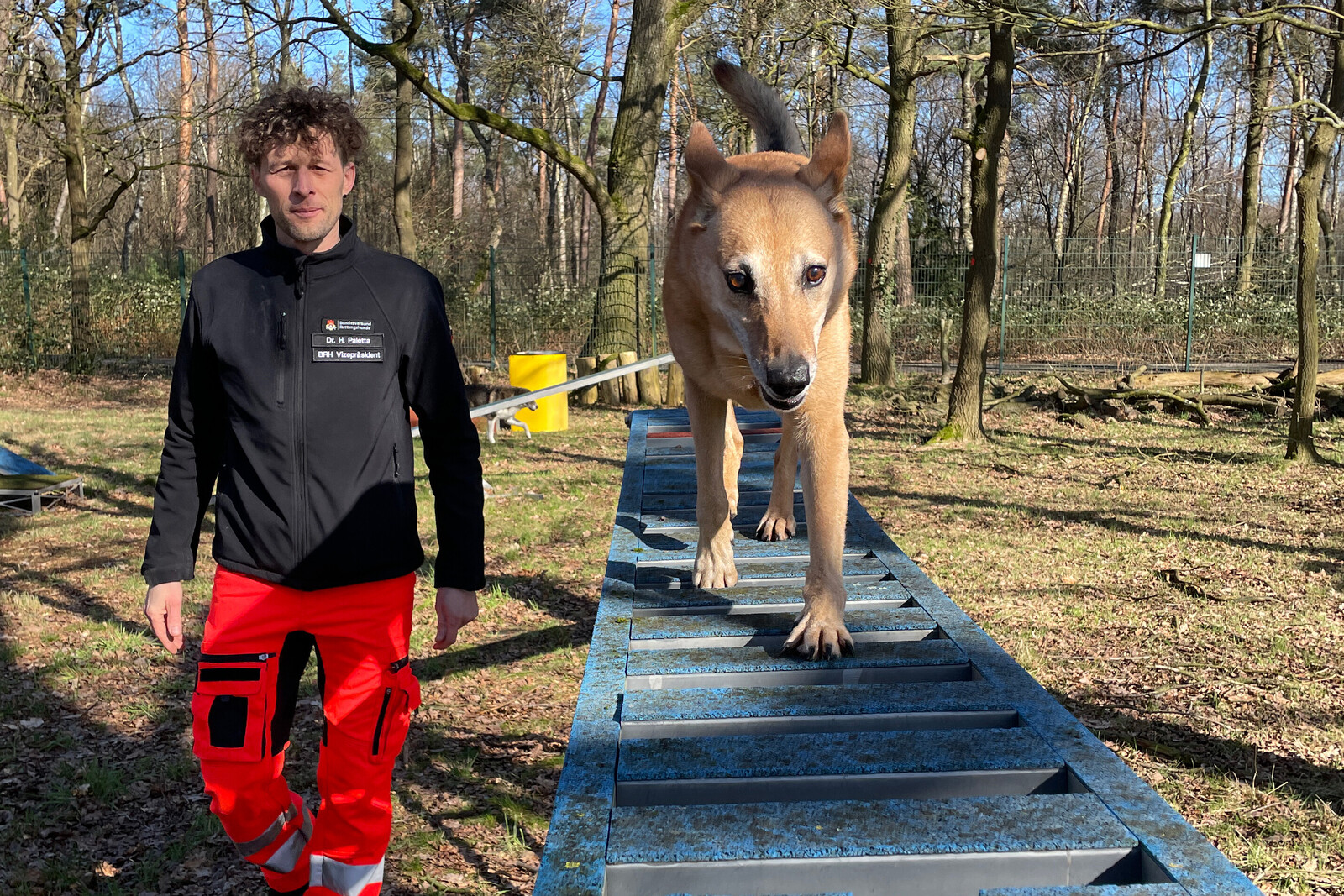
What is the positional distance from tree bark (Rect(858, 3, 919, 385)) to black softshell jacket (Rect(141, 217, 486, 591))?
1268 cm

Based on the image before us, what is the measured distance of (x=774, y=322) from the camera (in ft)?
10.3

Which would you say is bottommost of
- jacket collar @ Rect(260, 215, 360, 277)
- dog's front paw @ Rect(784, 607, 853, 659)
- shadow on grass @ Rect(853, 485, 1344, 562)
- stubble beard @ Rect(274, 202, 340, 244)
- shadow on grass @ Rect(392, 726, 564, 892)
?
shadow on grass @ Rect(392, 726, 564, 892)

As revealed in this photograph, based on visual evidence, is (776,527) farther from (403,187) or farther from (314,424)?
(403,187)

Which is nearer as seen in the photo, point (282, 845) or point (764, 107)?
point (282, 845)

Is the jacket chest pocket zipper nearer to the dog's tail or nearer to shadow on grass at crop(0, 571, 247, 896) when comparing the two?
shadow on grass at crop(0, 571, 247, 896)

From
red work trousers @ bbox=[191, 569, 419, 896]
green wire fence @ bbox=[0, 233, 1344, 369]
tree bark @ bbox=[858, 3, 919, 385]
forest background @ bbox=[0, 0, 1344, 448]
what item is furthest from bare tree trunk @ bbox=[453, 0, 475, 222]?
red work trousers @ bbox=[191, 569, 419, 896]

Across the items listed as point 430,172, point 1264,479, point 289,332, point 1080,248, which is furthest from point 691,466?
point 430,172

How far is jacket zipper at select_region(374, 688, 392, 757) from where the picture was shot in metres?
2.76

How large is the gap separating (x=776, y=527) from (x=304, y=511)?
2.61 meters

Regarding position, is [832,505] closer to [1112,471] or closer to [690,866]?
[690,866]

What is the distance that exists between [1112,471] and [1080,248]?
10.1m

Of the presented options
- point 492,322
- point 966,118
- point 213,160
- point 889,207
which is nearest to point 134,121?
point 492,322

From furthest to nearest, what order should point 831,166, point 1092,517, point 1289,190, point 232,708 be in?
point 1289,190 → point 1092,517 → point 831,166 → point 232,708

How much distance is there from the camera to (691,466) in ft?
21.7
